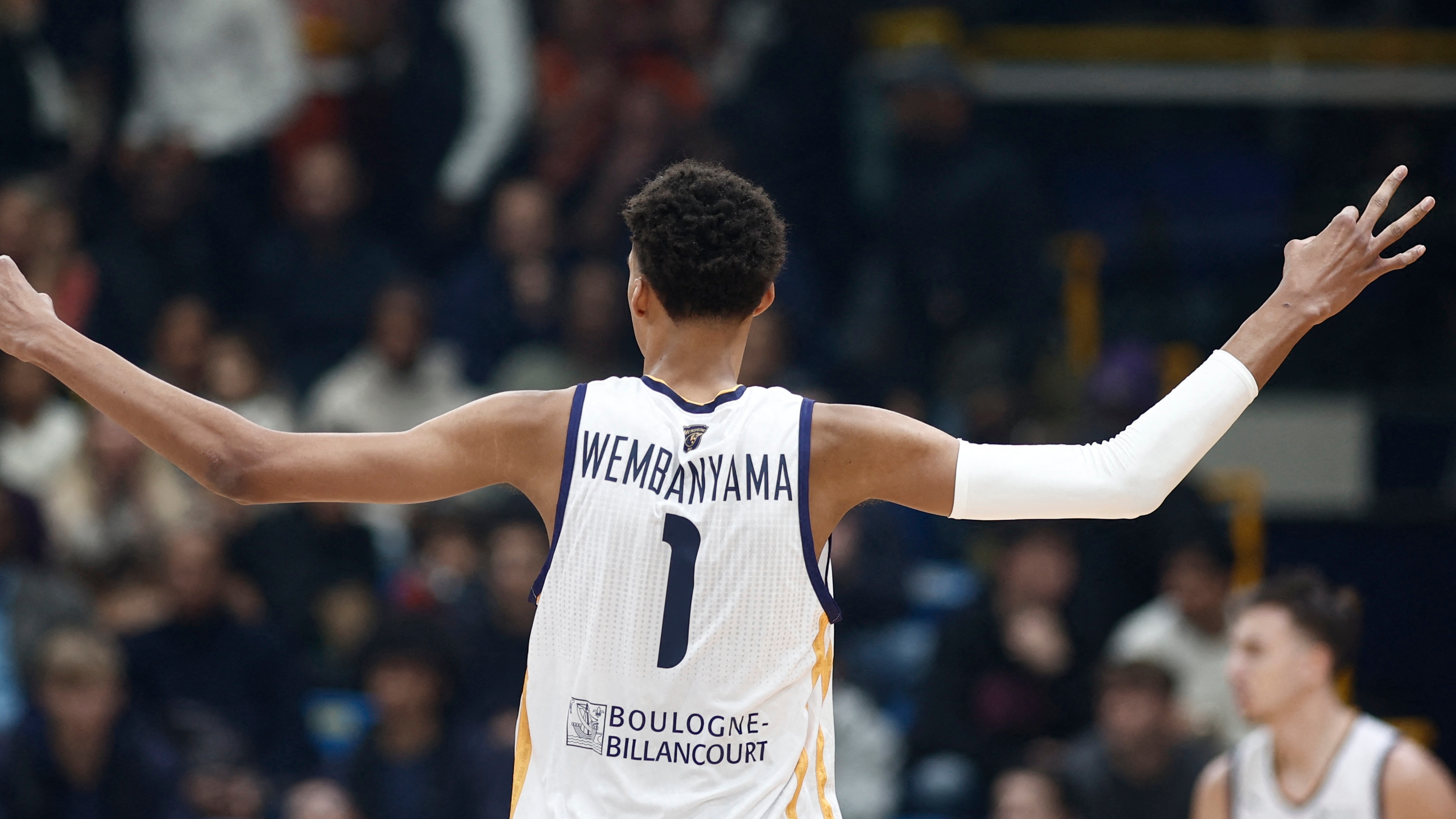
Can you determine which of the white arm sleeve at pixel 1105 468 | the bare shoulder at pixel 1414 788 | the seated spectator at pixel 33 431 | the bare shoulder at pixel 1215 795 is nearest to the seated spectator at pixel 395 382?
the seated spectator at pixel 33 431

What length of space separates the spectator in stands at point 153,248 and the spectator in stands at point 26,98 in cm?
50

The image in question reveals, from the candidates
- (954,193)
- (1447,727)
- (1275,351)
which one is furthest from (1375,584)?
(1275,351)

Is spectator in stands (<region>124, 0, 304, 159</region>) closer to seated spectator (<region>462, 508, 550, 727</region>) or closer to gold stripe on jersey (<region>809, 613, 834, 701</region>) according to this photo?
seated spectator (<region>462, 508, 550, 727</region>)

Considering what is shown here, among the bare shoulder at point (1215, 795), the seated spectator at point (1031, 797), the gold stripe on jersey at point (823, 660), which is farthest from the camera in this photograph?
the seated spectator at point (1031, 797)

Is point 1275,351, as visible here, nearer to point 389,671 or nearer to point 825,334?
point 389,671

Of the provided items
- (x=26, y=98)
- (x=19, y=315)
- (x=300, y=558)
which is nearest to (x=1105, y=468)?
(x=19, y=315)

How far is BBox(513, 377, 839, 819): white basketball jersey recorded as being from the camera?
3.29 m

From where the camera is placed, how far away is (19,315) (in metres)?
3.30

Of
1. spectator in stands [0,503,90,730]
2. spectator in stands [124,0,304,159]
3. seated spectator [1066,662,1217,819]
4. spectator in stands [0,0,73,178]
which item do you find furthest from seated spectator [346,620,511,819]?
spectator in stands [0,0,73,178]

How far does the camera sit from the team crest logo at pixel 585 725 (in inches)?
130

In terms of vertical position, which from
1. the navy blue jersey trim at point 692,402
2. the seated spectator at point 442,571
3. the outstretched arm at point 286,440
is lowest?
the outstretched arm at point 286,440

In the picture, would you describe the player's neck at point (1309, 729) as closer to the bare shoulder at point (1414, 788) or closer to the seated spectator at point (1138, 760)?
the bare shoulder at point (1414, 788)

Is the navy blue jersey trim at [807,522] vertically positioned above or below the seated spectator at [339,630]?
below

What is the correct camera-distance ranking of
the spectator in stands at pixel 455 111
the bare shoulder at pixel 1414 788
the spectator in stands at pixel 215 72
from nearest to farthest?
the bare shoulder at pixel 1414 788 → the spectator in stands at pixel 215 72 → the spectator in stands at pixel 455 111
